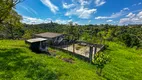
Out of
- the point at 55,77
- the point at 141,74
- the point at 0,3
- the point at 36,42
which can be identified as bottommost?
the point at 141,74

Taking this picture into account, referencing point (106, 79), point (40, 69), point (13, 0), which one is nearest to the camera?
point (40, 69)

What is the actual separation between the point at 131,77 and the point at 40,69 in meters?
19.5

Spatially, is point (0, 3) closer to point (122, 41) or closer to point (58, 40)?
point (58, 40)

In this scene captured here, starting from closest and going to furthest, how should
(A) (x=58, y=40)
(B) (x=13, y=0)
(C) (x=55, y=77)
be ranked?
(C) (x=55, y=77) < (B) (x=13, y=0) < (A) (x=58, y=40)

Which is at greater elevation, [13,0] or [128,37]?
[13,0]

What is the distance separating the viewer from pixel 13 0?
2562cm

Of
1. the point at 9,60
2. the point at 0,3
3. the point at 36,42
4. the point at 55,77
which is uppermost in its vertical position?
the point at 0,3

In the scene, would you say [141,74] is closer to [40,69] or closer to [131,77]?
[131,77]

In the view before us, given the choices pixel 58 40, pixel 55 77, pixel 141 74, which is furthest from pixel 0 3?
pixel 141 74

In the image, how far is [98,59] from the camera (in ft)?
80.6

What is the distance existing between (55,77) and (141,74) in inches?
919

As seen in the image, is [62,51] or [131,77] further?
[62,51]

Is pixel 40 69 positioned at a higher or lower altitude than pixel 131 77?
higher

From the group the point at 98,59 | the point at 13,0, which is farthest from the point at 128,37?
the point at 13,0
